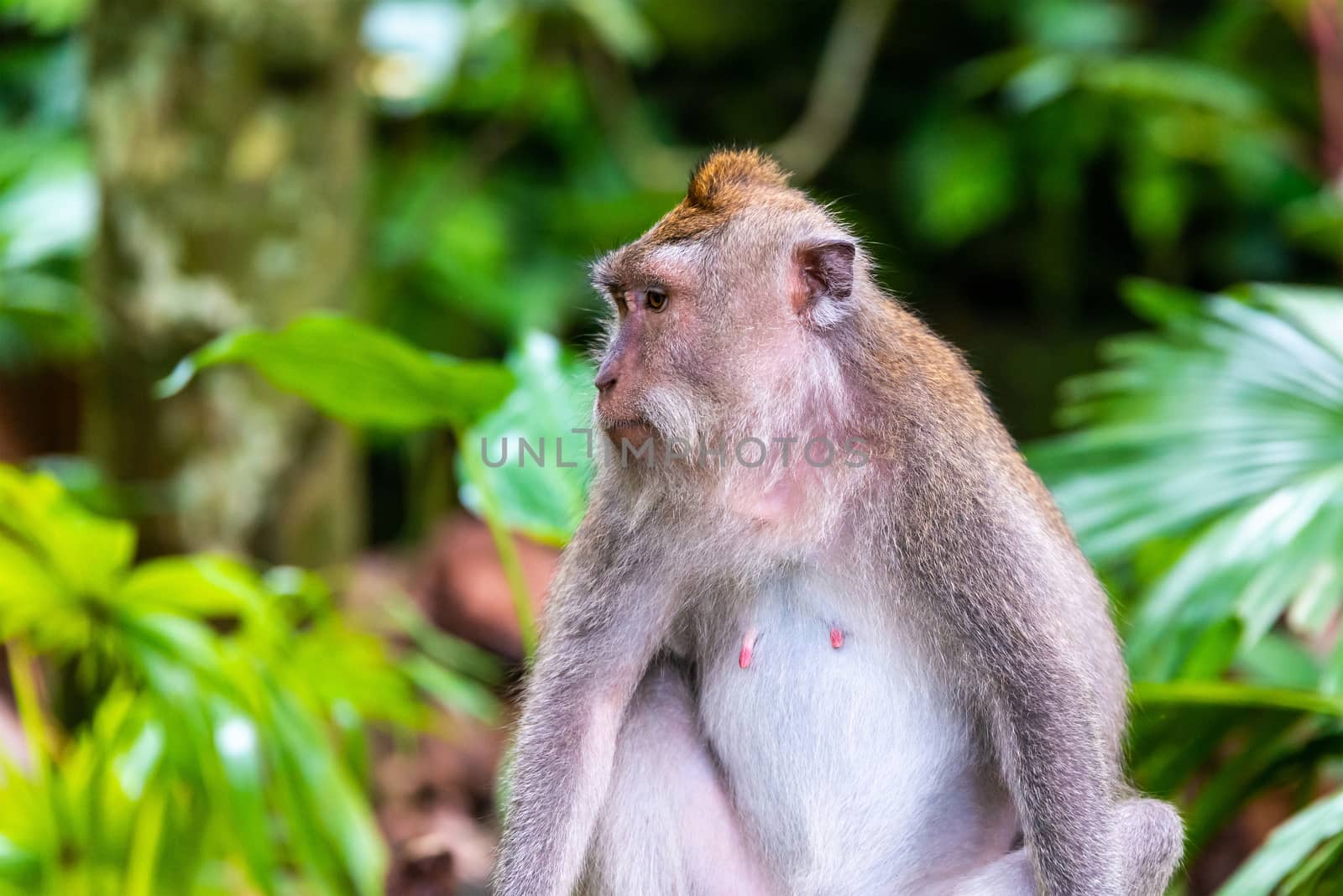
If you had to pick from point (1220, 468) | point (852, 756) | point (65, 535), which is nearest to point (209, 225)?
point (65, 535)

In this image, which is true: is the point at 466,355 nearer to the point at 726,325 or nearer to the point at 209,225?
the point at 209,225

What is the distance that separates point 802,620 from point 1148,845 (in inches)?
30.5

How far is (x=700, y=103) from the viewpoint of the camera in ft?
31.3

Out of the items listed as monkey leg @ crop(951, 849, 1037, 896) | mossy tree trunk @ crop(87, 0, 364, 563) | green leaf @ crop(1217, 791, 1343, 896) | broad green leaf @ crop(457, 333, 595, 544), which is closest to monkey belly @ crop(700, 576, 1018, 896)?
monkey leg @ crop(951, 849, 1037, 896)

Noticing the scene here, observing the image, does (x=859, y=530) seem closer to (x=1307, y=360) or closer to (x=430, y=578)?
(x=1307, y=360)

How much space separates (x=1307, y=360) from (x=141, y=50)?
4.01m

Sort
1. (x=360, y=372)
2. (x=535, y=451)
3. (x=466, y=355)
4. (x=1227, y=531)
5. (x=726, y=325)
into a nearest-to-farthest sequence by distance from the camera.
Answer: (x=726, y=325) → (x=1227, y=531) → (x=360, y=372) → (x=535, y=451) → (x=466, y=355)

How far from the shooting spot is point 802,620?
2600mm

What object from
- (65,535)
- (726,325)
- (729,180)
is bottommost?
(65,535)

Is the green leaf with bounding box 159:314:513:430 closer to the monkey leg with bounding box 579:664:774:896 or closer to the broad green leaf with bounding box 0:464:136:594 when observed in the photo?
the broad green leaf with bounding box 0:464:136:594

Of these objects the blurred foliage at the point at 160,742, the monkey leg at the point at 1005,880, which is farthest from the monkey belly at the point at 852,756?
the blurred foliage at the point at 160,742

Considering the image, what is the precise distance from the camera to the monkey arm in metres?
2.65

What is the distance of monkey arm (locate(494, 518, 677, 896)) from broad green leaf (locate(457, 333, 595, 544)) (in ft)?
2.44

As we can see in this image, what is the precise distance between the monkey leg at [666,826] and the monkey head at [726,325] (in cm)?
67
